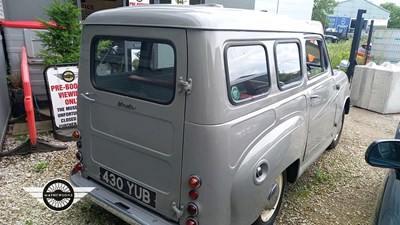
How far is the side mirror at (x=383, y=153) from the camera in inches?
67.4

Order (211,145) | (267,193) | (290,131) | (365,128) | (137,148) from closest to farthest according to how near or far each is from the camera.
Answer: (211,145) < (137,148) < (267,193) < (290,131) < (365,128)

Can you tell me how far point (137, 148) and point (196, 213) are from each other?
68cm

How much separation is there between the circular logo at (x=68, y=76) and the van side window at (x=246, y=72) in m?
3.25

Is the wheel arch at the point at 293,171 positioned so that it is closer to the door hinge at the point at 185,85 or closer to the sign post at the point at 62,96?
the door hinge at the point at 185,85

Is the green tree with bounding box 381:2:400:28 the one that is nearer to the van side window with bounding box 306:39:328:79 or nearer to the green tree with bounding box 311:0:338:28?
the green tree with bounding box 311:0:338:28

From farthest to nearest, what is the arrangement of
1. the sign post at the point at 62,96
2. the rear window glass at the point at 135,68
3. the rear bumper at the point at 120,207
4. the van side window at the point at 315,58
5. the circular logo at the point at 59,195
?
1. the sign post at the point at 62,96
2. the van side window at the point at 315,58
3. the circular logo at the point at 59,195
4. the rear bumper at the point at 120,207
5. the rear window glass at the point at 135,68

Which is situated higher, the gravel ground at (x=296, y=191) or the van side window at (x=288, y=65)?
the van side window at (x=288, y=65)

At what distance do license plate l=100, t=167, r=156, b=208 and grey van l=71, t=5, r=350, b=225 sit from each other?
0.01 metres

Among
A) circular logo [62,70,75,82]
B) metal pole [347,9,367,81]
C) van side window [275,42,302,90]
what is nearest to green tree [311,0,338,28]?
metal pole [347,9,367,81]

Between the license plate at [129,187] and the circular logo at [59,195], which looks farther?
the circular logo at [59,195]

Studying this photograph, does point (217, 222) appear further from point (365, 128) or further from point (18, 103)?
point (365, 128)

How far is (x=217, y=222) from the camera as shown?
220 centimetres

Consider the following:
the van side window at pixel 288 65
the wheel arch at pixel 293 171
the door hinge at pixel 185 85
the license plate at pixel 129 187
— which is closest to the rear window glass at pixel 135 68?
the door hinge at pixel 185 85

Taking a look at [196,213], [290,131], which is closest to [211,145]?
[196,213]
